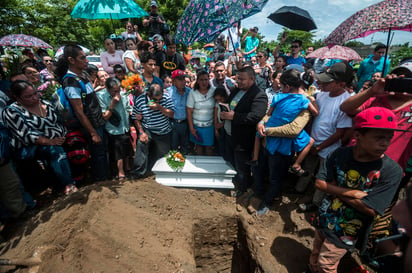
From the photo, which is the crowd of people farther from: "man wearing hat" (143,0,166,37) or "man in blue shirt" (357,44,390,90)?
"man in blue shirt" (357,44,390,90)

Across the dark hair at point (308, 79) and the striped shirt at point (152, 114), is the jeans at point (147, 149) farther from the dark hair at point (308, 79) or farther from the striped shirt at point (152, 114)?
the dark hair at point (308, 79)

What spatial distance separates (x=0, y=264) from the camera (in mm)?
1729

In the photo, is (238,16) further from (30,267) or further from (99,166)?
(30,267)

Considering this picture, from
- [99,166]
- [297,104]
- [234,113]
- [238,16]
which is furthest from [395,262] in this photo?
[99,166]

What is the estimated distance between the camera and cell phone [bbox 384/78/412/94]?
1.83 m

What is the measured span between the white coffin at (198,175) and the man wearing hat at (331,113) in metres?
1.49

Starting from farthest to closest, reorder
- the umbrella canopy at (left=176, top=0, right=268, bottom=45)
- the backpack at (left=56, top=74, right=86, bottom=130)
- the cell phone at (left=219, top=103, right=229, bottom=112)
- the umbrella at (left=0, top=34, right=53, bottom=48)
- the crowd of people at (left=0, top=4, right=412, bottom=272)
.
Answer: the umbrella at (left=0, top=34, right=53, bottom=48), the cell phone at (left=219, top=103, right=229, bottom=112), the backpack at (left=56, top=74, right=86, bottom=130), the umbrella canopy at (left=176, top=0, right=268, bottom=45), the crowd of people at (left=0, top=4, right=412, bottom=272)

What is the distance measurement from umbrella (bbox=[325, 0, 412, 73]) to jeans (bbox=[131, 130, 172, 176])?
300 cm

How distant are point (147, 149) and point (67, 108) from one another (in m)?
1.41

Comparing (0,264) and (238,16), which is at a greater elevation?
(238,16)

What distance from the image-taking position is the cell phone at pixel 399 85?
1.83 meters

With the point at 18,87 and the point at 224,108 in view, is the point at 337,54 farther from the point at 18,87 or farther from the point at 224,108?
the point at 18,87

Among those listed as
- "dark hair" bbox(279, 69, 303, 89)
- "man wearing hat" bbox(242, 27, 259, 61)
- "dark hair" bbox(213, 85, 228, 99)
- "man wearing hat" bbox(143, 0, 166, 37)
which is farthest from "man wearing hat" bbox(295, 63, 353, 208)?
"man wearing hat" bbox(143, 0, 166, 37)

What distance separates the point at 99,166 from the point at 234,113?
8.16 feet
